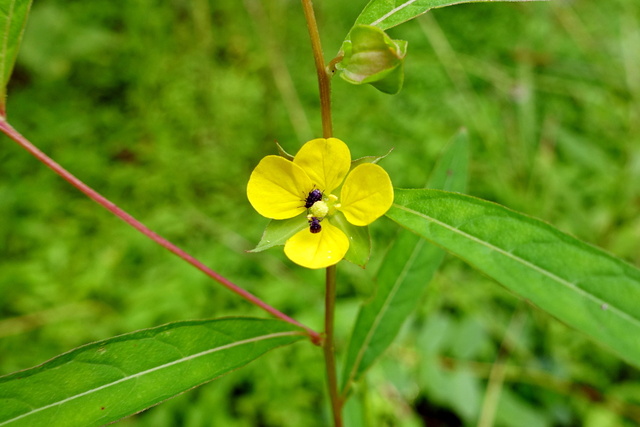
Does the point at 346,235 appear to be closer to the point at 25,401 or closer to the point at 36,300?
the point at 25,401

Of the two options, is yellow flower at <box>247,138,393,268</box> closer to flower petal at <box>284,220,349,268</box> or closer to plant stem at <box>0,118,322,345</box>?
flower petal at <box>284,220,349,268</box>

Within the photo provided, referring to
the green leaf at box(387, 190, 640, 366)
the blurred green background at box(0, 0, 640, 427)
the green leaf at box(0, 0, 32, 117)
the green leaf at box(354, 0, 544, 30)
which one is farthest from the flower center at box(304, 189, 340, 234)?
the blurred green background at box(0, 0, 640, 427)

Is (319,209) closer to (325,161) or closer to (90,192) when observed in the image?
(325,161)

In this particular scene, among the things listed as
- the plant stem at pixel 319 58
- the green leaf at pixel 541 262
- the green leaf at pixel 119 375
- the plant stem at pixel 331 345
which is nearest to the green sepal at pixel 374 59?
the plant stem at pixel 319 58

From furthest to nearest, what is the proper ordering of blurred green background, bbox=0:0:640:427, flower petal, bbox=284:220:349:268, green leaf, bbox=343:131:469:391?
blurred green background, bbox=0:0:640:427, green leaf, bbox=343:131:469:391, flower petal, bbox=284:220:349:268

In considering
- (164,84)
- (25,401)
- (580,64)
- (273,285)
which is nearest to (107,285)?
(273,285)

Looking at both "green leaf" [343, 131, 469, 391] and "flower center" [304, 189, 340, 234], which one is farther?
"green leaf" [343, 131, 469, 391]

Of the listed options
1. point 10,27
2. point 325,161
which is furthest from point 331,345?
point 10,27
